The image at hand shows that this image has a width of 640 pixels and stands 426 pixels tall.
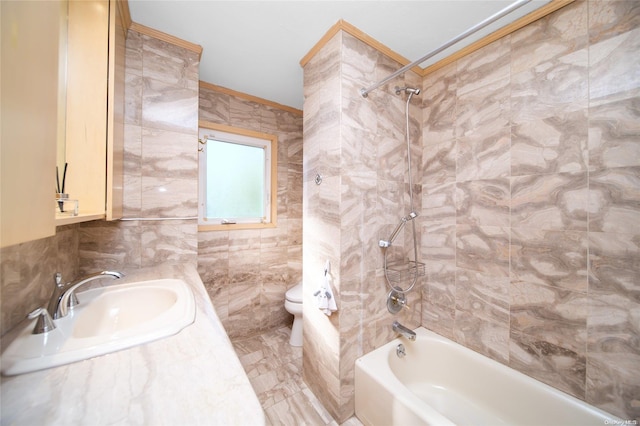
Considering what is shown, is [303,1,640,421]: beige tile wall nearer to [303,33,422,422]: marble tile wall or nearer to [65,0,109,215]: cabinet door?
[303,33,422,422]: marble tile wall

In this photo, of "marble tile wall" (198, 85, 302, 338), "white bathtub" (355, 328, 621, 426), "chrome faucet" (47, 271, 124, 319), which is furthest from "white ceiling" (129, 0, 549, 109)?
"white bathtub" (355, 328, 621, 426)

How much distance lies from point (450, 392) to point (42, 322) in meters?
2.09

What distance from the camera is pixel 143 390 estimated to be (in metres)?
0.48

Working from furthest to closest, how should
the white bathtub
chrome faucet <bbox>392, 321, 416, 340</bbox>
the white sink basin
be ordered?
chrome faucet <bbox>392, 321, 416, 340</bbox> → the white bathtub → the white sink basin

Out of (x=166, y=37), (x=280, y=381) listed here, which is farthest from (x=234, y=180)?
(x=280, y=381)

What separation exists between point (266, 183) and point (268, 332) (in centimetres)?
156

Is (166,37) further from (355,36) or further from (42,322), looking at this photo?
(42,322)

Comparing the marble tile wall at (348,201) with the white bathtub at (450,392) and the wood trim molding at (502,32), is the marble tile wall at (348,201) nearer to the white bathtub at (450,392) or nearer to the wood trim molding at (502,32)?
the white bathtub at (450,392)

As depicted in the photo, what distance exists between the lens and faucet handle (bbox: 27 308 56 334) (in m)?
0.65

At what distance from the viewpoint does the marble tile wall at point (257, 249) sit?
6.63 ft

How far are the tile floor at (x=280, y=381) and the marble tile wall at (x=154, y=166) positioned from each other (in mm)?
1067

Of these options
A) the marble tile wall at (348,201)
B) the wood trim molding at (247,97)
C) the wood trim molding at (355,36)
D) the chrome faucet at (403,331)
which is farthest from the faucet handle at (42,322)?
the wood trim molding at (247,97)

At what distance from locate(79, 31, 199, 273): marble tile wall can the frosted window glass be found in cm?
57

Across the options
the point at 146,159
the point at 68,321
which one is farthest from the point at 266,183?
the point at 68,321
